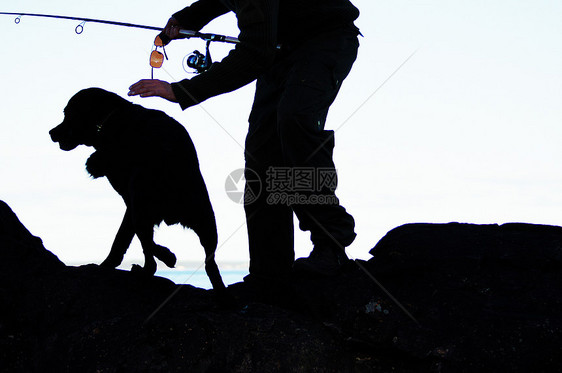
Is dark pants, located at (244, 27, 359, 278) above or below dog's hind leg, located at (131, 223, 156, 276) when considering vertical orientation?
above

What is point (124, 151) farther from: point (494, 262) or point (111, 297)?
point (494, 262)

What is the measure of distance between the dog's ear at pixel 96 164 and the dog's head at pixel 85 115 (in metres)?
0.10

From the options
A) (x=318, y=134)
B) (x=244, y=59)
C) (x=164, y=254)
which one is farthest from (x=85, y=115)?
(x=318, y=134)

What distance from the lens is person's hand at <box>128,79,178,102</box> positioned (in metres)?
3.16

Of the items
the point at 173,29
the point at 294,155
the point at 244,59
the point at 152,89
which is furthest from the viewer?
the point at 173,29

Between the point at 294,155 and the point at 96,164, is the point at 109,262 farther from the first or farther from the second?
the point at 294,155

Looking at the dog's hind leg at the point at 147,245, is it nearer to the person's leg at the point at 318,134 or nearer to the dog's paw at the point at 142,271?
the dog's paw at the point at 142,271

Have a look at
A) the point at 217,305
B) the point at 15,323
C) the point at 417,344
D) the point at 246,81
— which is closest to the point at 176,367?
the point at 217,305

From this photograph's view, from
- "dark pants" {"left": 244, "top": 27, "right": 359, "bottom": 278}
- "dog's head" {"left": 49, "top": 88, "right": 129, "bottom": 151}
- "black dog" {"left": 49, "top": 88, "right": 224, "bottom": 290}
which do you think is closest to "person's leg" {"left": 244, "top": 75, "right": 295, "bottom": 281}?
"dark pants" {"left": 244, "top": 27, "right": 359, "bottom": 278}

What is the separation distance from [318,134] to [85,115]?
1.37 metres

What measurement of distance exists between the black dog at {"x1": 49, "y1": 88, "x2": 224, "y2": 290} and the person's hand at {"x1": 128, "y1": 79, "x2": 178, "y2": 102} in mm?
478

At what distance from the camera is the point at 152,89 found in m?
3.20

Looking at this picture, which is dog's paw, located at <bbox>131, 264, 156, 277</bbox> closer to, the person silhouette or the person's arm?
the person silhouette

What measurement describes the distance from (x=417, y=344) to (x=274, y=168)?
1.36 m
